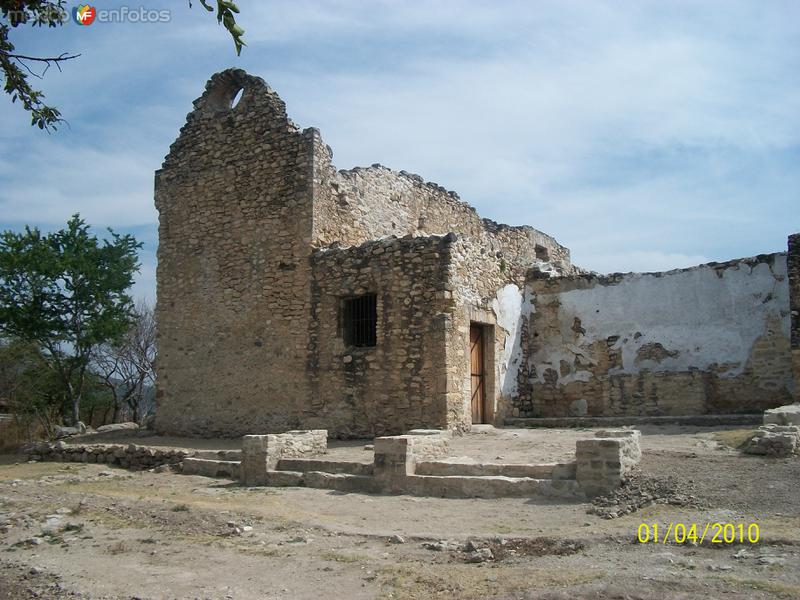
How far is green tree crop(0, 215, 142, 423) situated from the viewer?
59.5 feet

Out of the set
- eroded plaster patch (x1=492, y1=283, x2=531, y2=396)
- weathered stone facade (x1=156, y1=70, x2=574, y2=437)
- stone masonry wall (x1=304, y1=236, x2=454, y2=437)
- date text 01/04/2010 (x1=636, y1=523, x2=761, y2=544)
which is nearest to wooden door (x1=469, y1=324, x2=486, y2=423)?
weathered stone facade (x1=156, y1=70, x2=574, y2=437)

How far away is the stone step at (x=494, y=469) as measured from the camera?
8.11 metres

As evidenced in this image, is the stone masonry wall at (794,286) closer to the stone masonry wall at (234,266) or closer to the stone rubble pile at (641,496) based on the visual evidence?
the stone rubble pile at (641,496)

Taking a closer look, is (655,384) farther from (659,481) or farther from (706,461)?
(659,481)

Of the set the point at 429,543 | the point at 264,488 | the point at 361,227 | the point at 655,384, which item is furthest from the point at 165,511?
the point at 655,384

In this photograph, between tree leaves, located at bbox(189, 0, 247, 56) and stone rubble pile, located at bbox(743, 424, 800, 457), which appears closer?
tree leaves, located at bbox(189, 0, 247, 56)

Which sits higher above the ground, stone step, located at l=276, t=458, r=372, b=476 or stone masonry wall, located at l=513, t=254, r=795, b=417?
stone masonry wall, located at l=513, t=254, r=795, b=417

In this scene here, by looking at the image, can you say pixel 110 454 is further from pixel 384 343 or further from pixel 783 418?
pixel 783 418

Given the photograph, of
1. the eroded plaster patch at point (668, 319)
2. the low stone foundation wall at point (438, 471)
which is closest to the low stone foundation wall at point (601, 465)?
the low stone foundation wall at point (438, 471)

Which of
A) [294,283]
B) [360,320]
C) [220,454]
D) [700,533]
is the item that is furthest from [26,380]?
[700,533]

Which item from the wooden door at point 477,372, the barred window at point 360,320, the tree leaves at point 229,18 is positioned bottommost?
the wooden door at point 477,372

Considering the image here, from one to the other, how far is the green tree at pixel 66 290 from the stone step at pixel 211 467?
8697mm

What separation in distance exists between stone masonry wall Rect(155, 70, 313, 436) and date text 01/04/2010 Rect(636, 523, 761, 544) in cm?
838

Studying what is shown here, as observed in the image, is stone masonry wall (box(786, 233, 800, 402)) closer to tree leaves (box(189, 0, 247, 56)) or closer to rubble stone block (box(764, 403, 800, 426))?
rubble stone block (box(764, 403, 800, 426))
